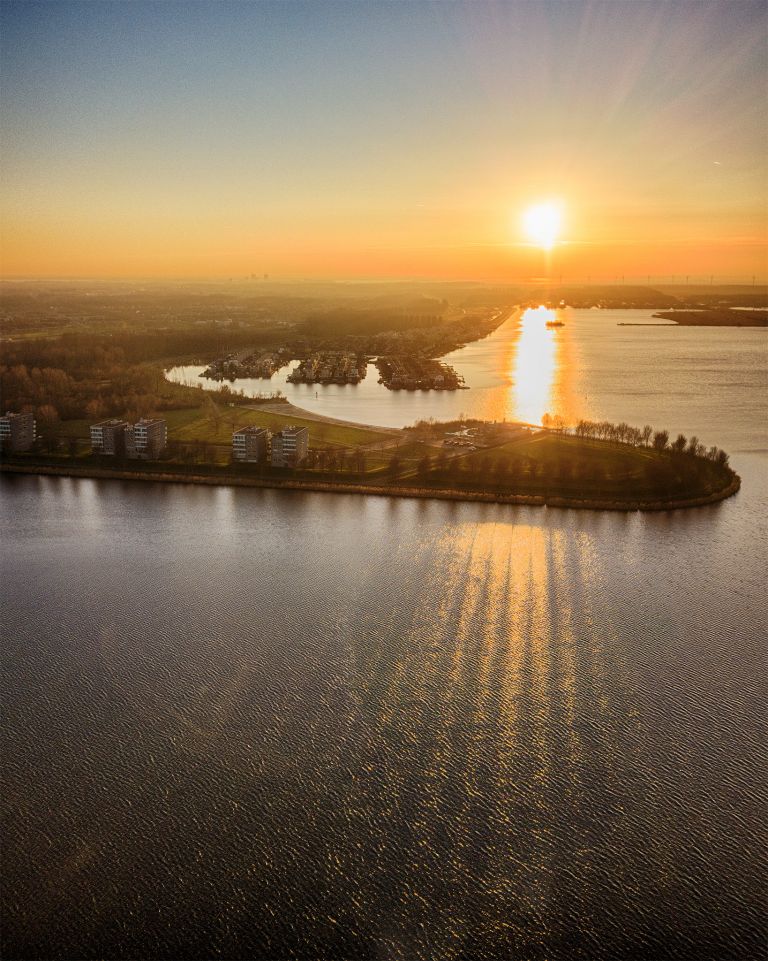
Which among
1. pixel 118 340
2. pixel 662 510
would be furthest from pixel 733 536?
pixel 118 340

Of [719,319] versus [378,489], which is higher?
[719,319]

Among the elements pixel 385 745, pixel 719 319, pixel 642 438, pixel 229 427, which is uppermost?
pixel 719 319

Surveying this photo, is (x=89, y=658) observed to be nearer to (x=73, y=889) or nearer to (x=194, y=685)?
(x=194, y=685)

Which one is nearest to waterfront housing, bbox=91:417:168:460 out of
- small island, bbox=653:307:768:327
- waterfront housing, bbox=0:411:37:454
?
waterfront housing, bbox=0:411:37:454

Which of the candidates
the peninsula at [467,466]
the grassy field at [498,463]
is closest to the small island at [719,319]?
the peninsula at [467,466]

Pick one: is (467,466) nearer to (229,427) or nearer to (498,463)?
(498,463)

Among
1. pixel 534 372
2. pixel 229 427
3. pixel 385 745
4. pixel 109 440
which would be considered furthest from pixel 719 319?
pixel 385 745
